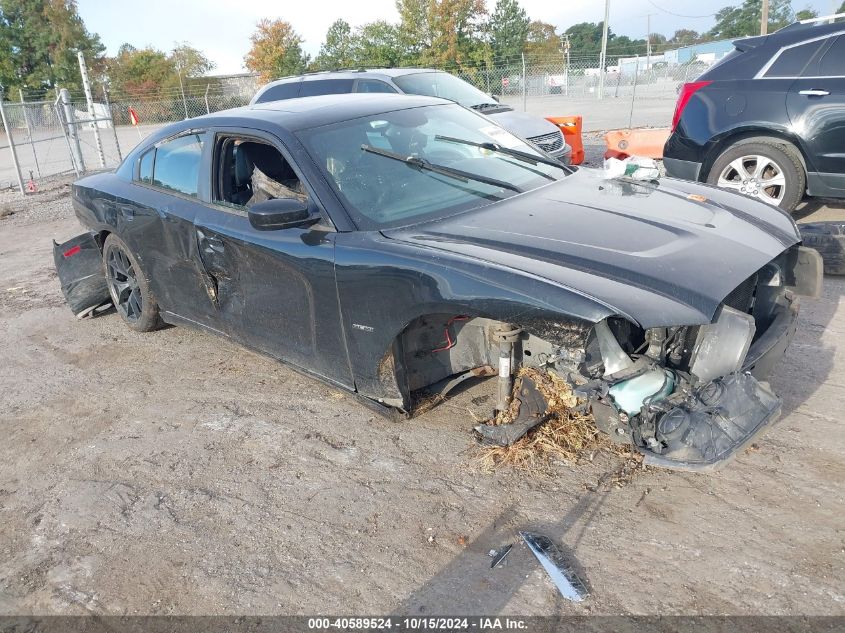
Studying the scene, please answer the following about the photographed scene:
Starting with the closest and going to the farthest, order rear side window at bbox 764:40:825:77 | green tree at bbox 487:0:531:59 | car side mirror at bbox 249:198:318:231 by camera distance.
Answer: car side mirror at bbox 249:198:318:231, rear side window at bbox 764:40:825:77, green tree at bbox 487:0:531:59

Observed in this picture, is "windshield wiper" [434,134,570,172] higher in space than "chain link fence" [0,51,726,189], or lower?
higher

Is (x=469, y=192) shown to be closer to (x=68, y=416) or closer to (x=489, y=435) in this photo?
(x=489, y=435)

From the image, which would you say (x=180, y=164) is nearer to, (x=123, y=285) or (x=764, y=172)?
(x=123, y=285)

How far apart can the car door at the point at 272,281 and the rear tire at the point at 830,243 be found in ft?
12.1

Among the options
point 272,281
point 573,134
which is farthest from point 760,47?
point 272,281

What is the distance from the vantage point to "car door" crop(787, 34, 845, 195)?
227 inches

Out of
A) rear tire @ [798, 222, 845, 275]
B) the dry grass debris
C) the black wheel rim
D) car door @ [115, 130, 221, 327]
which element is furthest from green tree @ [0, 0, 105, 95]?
the dry grass debris

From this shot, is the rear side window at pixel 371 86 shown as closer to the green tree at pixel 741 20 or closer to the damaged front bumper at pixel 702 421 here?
the damaged front bumper at pixel 702 421

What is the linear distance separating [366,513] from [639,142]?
24.1ft

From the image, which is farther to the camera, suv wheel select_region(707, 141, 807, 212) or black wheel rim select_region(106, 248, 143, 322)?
suv wheel select_region(707, 141, 807, 212)

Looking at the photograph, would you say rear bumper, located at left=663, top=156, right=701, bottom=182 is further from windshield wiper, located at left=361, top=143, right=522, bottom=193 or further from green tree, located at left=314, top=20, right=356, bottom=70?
green tree, located at left=314, top=20, right=356, bottom=70

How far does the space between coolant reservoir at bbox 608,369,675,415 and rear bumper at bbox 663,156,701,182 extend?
4.36 m

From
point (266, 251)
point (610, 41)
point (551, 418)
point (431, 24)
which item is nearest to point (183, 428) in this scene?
point (266, 251)

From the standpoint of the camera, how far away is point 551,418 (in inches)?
126
